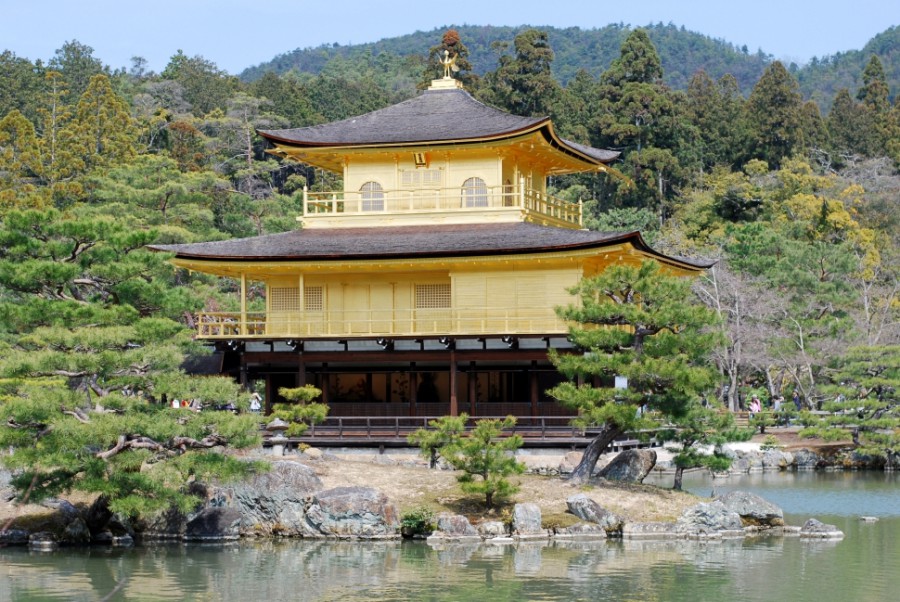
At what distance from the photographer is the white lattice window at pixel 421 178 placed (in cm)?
3906

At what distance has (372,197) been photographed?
130ft

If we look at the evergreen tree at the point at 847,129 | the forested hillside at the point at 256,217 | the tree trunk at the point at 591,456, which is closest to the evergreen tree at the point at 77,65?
the forested hillside at the point at 256,217

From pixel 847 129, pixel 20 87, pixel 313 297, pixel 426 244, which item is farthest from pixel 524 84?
pixel 426 244

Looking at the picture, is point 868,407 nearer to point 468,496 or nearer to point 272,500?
point 468,496

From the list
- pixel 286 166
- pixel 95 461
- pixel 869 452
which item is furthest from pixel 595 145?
pixel 95 461

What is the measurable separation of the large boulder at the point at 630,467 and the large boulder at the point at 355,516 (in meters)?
5.57

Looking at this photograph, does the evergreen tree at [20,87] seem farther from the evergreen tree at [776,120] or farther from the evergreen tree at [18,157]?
the evergreen tree at [776,120]

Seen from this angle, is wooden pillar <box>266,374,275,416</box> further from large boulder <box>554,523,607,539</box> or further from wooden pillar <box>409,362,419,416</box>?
large boulder <box>554,523,607,539</box>

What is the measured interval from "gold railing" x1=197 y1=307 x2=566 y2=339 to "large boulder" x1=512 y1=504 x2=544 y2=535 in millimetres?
7251

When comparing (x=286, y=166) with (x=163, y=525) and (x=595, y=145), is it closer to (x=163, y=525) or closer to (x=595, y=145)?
(x=595, y=145)

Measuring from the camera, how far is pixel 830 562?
24828 mm

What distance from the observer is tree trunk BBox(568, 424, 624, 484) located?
29.9 m

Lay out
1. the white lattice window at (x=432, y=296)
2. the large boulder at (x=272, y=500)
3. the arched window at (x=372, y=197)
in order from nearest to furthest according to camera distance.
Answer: the large boulder at (x=272, y=500), the white lattice window at (x=432, y=296), the arched window at (x=372, y=197)

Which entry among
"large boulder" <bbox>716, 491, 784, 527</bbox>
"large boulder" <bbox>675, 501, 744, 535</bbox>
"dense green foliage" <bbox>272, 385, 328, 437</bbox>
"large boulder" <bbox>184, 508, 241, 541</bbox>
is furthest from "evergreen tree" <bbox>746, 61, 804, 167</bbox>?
"large boulder" <bbox>184, 508, 241, 541</bbox>
